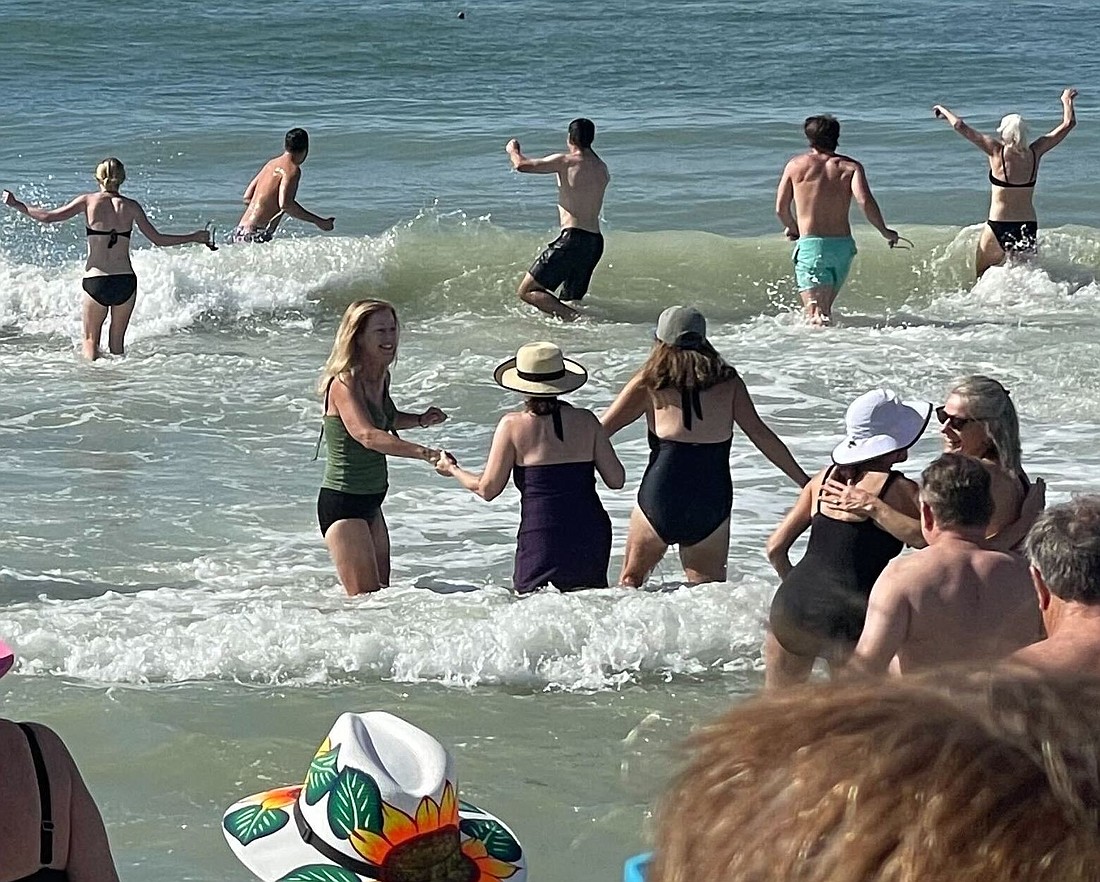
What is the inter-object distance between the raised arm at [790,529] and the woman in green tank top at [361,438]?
4.99 ft

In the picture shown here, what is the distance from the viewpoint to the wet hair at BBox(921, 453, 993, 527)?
397 centimetres

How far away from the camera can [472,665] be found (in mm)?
5723

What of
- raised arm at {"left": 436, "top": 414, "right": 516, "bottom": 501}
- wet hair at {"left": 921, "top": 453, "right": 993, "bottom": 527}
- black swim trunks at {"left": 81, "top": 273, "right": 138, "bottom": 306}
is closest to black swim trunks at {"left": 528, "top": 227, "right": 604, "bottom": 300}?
black swim trunks at {"left": 81, "top": 273, "right": 138, "bottom": 306}

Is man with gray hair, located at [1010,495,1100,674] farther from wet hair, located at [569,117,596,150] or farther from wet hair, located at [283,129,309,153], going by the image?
Result: wet hair, located at [283,129,309,153]

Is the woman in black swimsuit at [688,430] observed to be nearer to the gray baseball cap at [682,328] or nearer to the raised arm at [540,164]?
the gray baseball cap at [682,328]

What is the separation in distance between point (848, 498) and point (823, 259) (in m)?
6.94

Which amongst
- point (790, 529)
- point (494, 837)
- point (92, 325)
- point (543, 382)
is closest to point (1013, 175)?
point (92, 325)

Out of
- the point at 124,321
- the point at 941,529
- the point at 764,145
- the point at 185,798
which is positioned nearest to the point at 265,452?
the point at 124,321

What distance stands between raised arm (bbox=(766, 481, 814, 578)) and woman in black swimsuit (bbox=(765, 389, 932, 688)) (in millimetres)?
12

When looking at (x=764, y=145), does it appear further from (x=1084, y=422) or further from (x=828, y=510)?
(x=828, y=510)

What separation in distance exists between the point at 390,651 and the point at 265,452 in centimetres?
352

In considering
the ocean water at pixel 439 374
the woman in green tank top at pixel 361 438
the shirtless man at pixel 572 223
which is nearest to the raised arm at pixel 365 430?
the woman in green tank top at pixel 361 438

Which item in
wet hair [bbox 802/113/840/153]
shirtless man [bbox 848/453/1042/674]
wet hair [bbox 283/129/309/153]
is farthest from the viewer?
wet hair [bbox 283/129/309/153]

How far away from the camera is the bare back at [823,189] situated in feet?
36.1
